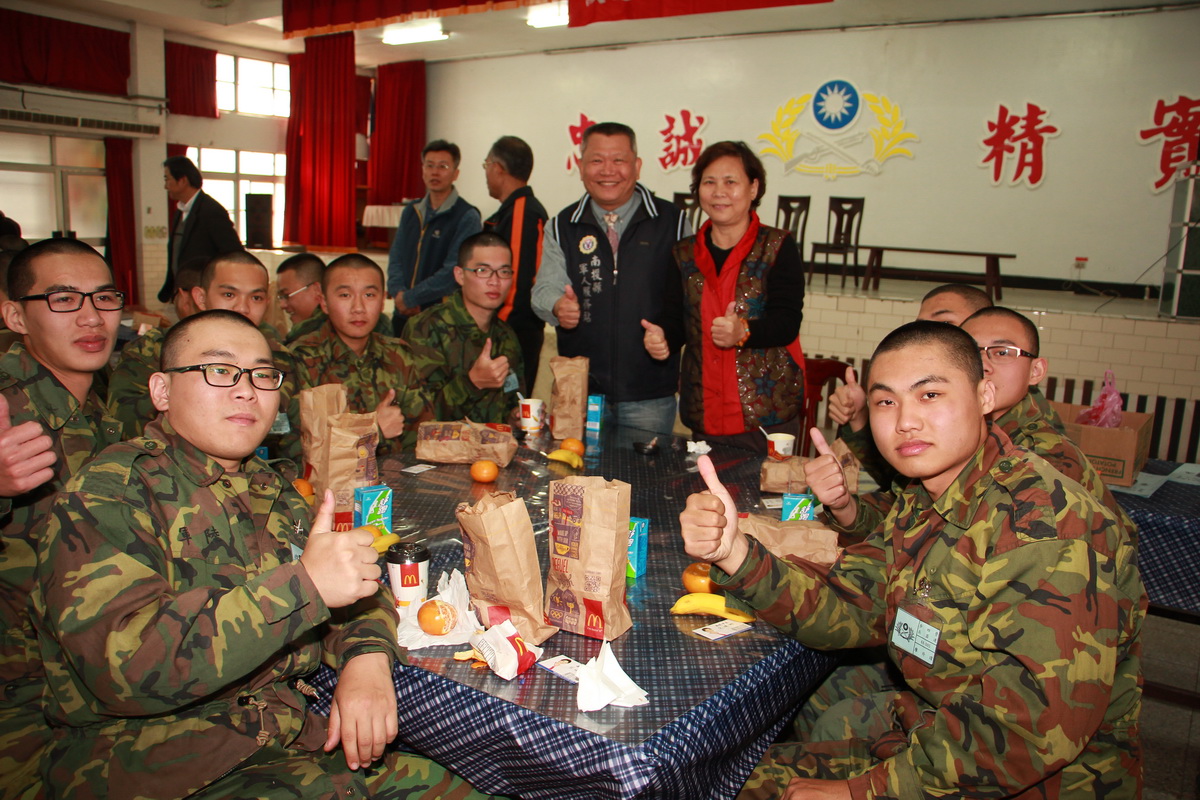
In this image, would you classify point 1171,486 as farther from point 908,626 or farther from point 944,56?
point 944,56

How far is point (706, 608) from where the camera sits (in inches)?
65.6

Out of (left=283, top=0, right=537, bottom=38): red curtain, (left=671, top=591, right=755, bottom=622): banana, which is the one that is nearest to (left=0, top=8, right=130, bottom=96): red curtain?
(left=283, top=0, right=537, bottom=38): red curtain

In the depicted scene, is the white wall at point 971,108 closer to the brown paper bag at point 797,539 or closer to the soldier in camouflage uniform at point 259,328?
the soldier in camouflage uniform at point 259,328

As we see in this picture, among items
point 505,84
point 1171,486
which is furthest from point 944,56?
point 1171,486

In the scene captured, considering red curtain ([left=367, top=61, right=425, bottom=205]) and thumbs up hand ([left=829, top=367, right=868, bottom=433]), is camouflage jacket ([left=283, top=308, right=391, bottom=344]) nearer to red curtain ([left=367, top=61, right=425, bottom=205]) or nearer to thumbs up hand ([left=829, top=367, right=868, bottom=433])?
thumbs up hand ([left=829, top=367, right=868, bottom=433])

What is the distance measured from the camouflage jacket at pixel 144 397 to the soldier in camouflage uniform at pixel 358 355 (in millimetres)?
135

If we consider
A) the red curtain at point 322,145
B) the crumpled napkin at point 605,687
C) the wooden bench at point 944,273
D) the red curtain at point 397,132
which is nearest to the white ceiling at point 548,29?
the red curtain at point 322,145

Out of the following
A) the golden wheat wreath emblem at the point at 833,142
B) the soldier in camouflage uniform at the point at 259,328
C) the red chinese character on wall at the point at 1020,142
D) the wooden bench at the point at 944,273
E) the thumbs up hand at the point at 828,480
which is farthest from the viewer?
the golden wheat wreath emblem at the point at 833,142

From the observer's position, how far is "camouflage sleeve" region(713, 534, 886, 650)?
160cm

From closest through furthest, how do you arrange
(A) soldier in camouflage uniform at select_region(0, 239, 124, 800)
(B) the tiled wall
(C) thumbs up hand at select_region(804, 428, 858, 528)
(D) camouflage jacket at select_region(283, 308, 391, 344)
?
(A) soldier in camouflage uniform at select_region(0, 239, 124, 800) < (C) thumbs up hand at select_region(804, 428, 858, 528) < (D) camouflage jacket at select_region(283, 308, 391, 344) < (B) the tiled wall

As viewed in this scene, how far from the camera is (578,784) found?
127 centimetres

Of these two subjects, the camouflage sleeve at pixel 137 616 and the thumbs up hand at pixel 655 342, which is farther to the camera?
the thumbs up hand at pixel 655 342

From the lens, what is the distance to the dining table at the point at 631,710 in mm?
1237

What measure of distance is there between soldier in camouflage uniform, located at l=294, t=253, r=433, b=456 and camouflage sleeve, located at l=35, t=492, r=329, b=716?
159cm
